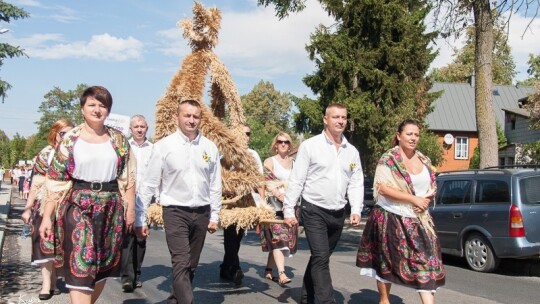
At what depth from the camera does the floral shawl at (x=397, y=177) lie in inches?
231

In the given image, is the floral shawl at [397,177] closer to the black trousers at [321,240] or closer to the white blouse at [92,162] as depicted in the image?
the black trousers at [321,240]

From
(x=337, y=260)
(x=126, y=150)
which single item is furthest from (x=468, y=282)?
(x=126, y=150)

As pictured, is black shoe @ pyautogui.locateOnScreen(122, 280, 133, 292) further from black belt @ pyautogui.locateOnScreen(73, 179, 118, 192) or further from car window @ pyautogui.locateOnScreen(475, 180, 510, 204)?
car window @ pyautogui.locateOnScreen(475, 180, 510, 204)

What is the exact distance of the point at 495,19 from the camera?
13.0 m

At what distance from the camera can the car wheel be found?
10.0 m

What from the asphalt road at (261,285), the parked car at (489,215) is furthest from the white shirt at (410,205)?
the parked car at (489,215)

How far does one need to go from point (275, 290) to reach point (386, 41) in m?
19.5

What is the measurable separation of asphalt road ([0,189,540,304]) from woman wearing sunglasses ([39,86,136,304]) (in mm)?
2273

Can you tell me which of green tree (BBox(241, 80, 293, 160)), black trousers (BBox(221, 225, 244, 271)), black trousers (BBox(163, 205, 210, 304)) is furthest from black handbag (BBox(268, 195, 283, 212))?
green tree (BBox(241, 80, 293, 160))

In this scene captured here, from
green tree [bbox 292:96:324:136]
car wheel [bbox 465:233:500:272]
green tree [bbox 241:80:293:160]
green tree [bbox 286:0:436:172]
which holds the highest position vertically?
green tree [bbox 241:80:293:160]

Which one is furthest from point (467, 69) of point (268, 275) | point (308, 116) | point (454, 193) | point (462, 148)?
point (268, 275)

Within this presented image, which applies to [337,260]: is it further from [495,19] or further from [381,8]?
[381,8]

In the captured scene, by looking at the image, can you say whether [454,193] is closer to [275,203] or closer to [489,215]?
[489,215]

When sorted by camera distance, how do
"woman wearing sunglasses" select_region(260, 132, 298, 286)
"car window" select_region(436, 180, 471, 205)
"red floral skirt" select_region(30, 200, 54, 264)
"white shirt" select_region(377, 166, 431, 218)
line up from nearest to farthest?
"white shirt" select_region(377, 166, 431, 218) → "red floral skirt" select_region(30, 200, 54, 264) → "woman wearing sunglasses" select_region(260, 132, 298, 286) → "car window" select_region(436, 180, 471, 205)
